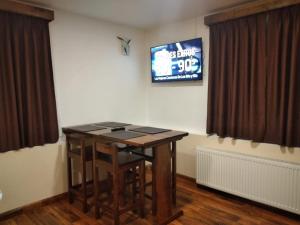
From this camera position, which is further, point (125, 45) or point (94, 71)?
point (125, 45)

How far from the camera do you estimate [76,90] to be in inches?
124

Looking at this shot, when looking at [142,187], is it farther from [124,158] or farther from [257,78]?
[257,78]

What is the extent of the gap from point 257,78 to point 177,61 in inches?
47.0

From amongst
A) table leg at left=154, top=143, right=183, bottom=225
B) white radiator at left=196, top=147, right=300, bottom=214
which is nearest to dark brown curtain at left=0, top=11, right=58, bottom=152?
table leg at left=154, top=143, right=183, bottom=225

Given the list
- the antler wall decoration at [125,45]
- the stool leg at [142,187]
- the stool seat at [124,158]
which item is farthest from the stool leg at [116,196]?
the antler wall decoration at [125,45]

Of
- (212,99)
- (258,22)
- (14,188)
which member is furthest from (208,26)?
(14,188)

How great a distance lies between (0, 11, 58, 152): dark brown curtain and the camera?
2.47 meters

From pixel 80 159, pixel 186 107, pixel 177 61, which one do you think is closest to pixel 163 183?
pixel 80 159

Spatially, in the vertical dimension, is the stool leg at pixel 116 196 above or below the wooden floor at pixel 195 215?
above

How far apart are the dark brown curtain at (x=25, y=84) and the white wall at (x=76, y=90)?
0.15 metres

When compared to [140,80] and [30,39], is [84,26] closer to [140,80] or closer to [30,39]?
[30,39]

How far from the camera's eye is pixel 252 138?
9.01 feet

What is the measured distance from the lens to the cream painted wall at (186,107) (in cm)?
309

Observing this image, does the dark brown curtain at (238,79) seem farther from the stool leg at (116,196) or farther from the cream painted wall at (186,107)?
the stool leg at (116,196)
